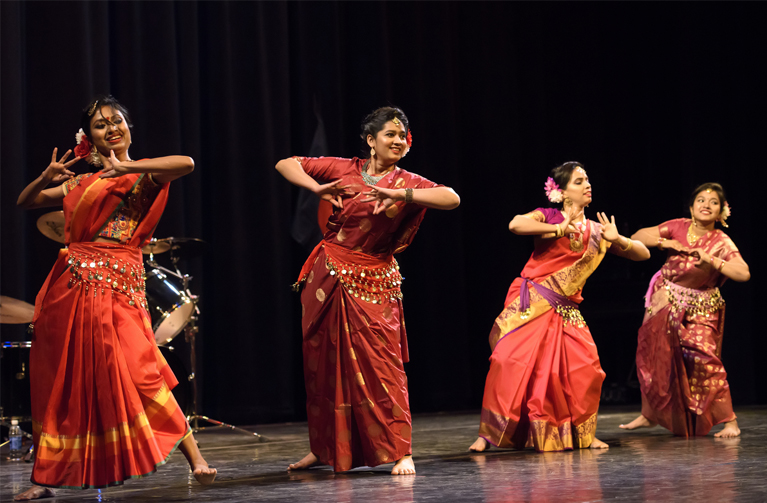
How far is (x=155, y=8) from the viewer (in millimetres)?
5480

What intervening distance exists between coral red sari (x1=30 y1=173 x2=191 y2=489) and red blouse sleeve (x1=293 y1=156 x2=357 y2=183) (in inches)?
26.6

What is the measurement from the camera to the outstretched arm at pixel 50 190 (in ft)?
9.07

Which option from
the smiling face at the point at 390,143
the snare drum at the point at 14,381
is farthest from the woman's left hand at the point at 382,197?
the snare drum at the point at 14,381

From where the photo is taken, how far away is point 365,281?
3150 mm

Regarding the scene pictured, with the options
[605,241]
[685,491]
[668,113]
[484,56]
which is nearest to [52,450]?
[685,491]

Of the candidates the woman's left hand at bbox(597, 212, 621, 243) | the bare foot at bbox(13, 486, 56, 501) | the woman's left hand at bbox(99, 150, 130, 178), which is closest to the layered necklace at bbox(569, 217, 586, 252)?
the woman's left hand at bbox(597, 212, 621, 243)

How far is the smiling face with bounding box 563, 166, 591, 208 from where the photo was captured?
3916 millimetres

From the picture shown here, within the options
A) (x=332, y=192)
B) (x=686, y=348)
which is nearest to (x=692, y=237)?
(x=686, y=348)

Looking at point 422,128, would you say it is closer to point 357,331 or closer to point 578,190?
point 578,190

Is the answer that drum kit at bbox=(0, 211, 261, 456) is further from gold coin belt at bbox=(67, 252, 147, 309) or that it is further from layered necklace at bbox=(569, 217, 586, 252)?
layered necklace at bbox=(569, 217, 586, 252)

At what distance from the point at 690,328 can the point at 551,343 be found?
100cm

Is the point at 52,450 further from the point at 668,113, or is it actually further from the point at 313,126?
the point at 668,113

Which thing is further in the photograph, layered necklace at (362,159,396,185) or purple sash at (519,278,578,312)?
purple sash at (519,278,578,312)

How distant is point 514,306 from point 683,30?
3738 millimetres
